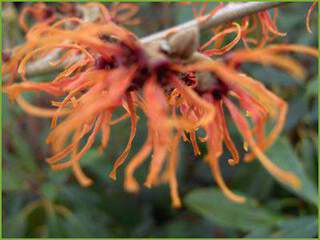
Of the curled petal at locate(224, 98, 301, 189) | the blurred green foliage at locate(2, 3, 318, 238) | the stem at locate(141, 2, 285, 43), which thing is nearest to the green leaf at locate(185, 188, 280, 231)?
the blurred green foliage at locate(2, 3, 318, 238)

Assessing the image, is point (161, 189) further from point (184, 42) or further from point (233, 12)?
point (184, 42)

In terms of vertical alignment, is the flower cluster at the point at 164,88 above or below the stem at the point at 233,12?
below

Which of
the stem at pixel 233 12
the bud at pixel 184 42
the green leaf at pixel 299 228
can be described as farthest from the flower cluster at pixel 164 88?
the green leaf at pixel 299 228

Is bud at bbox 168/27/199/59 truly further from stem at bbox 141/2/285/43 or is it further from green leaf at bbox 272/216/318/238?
green leaf at bbox 272/216/318/238

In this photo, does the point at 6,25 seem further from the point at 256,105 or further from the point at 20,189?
the point at 256,105

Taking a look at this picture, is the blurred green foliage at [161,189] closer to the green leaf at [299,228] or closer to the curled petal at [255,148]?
the green leaf at [299,228]

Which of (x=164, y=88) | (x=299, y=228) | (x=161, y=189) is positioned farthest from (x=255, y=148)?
(x=161, y=189)

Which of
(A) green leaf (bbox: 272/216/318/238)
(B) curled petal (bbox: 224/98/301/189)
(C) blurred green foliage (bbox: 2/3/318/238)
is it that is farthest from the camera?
(C) blurred green foliage (bbox: 2/3/318/238)
